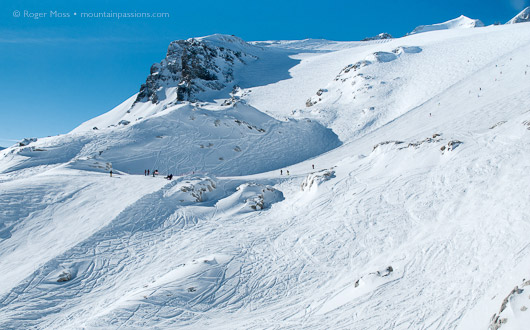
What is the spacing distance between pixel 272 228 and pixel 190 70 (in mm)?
74938

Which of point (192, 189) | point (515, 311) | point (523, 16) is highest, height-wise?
point (523, 16)

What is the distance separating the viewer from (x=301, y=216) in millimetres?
22078

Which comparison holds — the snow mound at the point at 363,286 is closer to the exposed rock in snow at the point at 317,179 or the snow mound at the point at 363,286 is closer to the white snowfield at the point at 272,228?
the white snowfield at the point at 272,228

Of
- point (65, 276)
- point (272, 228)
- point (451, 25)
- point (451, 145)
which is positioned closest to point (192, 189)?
point (272, 228)

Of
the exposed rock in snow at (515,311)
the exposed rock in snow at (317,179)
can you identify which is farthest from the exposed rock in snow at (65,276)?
the exposed rock in snow at (515,311)

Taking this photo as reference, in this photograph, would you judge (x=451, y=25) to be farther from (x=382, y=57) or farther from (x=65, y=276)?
(x=65, y=276)

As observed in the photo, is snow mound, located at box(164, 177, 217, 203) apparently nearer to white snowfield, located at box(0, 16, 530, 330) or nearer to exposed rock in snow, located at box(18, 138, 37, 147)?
white snowfield, located at box(0, 16, 530, 330)

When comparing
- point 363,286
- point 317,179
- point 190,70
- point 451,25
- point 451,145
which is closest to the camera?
point 363,286

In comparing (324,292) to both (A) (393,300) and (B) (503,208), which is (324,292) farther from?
(B) (503,208)

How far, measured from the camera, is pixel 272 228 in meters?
21.3

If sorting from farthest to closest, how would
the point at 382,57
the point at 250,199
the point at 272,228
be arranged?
the point at 382,57 → the point at 250,199 → the point at 272,228

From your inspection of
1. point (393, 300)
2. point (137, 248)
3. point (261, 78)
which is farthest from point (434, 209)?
point (261, 78)

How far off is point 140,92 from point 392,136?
232 feet

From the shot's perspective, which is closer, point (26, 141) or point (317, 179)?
point (317, 179)
